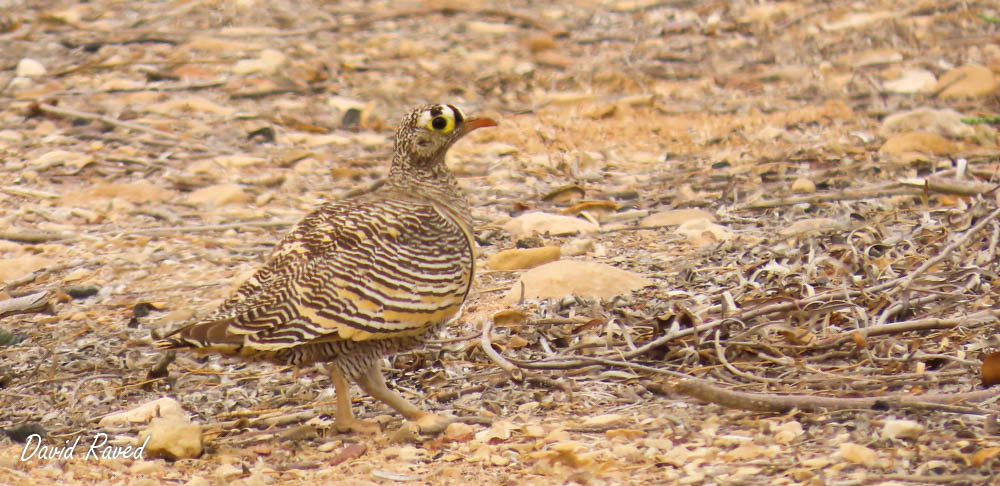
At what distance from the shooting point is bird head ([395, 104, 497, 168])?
521 centimetres

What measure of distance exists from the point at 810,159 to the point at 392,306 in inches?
161

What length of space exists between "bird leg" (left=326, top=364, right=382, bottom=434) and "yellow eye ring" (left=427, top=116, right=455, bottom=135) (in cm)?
120

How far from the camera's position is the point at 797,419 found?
13.2 ft

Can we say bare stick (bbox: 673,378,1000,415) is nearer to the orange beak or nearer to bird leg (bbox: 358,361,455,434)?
bird leg (bbox: 358,361,455,434)

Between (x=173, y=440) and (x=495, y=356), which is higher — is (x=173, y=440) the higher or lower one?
the lower one

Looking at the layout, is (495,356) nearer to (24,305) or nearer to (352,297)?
(352,297)

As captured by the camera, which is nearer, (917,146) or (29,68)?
(917,146)

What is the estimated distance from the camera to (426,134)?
5.21 meters

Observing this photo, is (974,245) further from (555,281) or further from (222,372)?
(222,372)

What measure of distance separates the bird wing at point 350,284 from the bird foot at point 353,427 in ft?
1.16

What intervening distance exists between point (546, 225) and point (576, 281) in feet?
4.09

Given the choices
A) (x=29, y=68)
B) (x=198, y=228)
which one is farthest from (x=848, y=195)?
(x=29, y=68)

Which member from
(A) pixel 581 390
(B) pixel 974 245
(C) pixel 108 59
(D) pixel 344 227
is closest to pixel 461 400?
(A) pixel 581 390

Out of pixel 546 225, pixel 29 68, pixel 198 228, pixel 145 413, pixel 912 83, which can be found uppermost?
pixel 912 83
